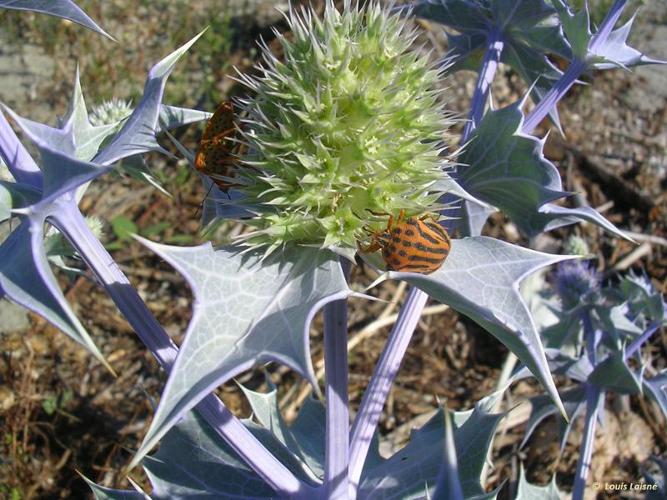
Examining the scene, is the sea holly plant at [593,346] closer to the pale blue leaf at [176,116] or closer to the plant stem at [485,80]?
the plant stem at [485,80]

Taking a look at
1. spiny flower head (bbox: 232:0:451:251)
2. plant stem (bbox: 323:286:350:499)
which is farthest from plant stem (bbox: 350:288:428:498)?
spiny flower head (bbox: 232:0:451:251)

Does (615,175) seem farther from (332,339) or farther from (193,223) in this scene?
(332,339)

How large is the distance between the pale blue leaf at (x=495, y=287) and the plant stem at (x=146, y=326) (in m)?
0.50

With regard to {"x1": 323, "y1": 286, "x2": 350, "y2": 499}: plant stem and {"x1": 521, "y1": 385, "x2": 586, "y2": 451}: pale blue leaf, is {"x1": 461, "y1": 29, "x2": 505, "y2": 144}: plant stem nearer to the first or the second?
{"x1": 323, "y1": 286, "x2": 350, "y2": 499}: plant stem

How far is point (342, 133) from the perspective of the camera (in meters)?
1.24

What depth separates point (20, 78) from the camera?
163 inches

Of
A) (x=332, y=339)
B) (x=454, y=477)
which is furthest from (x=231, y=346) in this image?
(x=454, y=477)

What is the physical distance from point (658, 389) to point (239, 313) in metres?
1.47

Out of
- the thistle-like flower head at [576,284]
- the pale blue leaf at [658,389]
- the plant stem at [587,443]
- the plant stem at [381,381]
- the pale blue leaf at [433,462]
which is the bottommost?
the plant stem at [587,443]

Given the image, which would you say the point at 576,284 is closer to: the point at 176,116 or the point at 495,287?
the point at 495,287

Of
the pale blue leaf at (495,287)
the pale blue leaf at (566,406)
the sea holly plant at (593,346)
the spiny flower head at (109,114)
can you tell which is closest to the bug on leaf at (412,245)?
the pale blue leaf at (495,287)

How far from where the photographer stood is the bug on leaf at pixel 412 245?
1.18m

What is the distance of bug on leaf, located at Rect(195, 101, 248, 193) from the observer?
1.40 meters

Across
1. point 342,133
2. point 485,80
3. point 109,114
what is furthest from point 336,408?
point 109,114
